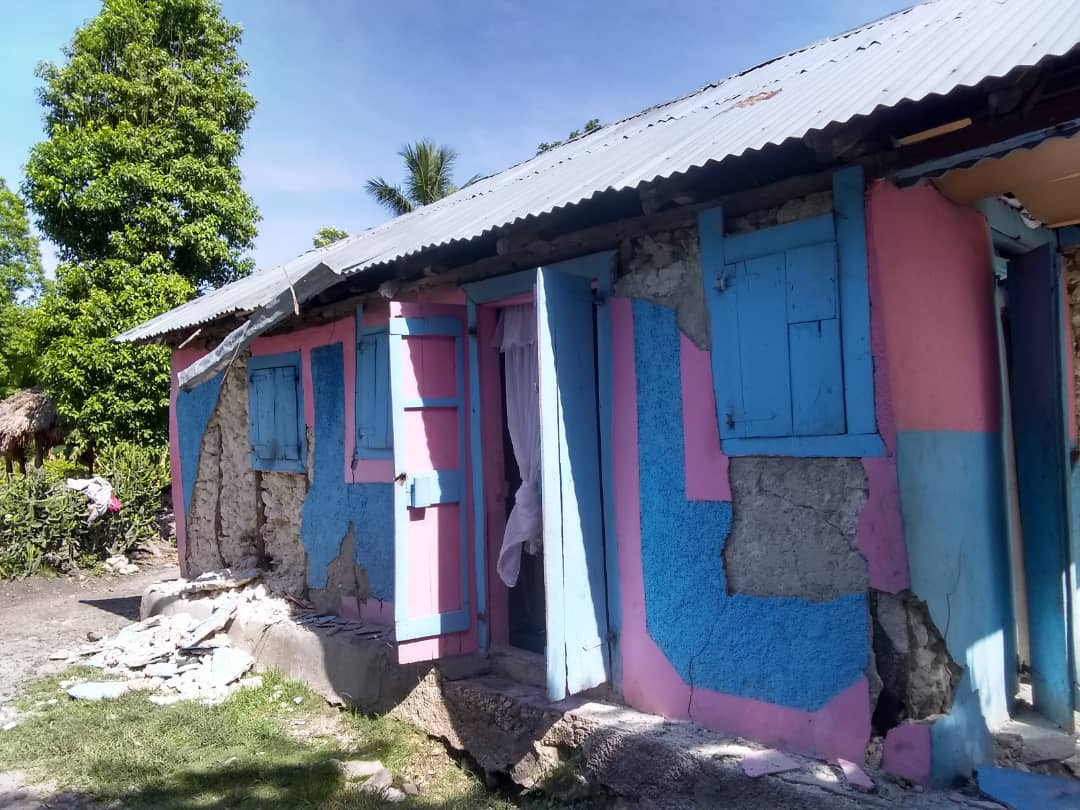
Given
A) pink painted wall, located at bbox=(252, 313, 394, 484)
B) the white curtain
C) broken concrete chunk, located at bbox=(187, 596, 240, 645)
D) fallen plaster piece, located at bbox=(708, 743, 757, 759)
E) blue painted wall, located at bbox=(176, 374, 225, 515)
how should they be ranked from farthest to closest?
1. blue painted wall, located at bbox=(176, 374, 225, 515)
2. broken concrete chunk, located at bbox=(187, 596, 240, 645)
3. pink painted wall, located at bbox=(252, 313, 394, 484)
4. the white curtain
5. fallen plaster piece, located at bbox=(708, 743, 757, 759)

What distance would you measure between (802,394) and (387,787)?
3.02 metres

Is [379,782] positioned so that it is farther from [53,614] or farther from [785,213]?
[53,614]

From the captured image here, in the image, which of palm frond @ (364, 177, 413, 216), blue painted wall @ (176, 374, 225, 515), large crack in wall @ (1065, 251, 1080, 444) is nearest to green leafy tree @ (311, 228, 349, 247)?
palm frond @ (364, 177, 413, 216)

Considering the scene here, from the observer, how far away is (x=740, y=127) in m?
3.52

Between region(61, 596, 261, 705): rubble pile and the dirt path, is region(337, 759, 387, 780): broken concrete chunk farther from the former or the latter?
the dirt path

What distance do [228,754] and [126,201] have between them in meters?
10.4

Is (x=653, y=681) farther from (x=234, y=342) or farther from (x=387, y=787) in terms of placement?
(x=234, y=342)

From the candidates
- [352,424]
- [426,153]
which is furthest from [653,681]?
[426,153]

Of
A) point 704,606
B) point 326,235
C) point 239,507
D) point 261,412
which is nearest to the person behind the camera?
point 704,606

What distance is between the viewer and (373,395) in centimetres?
566

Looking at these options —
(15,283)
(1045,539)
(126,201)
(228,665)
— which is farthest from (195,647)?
(15,283)

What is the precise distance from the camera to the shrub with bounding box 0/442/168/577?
10.5 metres

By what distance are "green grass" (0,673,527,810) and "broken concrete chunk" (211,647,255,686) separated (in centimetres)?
29

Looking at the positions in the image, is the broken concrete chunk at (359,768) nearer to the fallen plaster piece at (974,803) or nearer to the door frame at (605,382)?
the door frame at (605,382)
